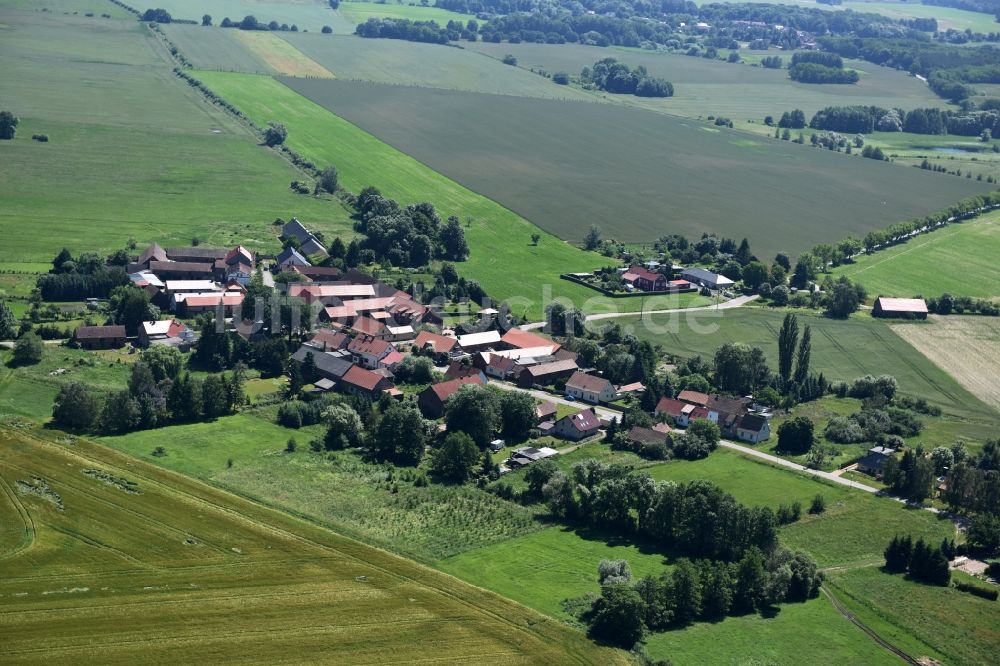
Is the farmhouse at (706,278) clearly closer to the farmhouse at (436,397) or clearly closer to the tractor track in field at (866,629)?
the farmhouse at (436,397)

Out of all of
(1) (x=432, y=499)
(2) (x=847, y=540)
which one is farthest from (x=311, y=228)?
(2) (x=847, y=540)

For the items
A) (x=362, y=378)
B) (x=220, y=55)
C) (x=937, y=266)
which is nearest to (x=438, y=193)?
(x=937, y=266)

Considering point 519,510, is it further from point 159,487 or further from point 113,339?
point 113,339

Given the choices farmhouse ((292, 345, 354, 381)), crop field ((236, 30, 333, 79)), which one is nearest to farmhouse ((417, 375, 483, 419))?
farmhouse ((292, 345, 354, 381))

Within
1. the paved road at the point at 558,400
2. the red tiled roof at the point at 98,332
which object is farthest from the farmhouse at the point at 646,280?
the red tiled roof at the point at 98,332

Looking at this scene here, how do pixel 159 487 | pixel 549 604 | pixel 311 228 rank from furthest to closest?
pixel 311 228
pixel 159 487
pixel 549 604

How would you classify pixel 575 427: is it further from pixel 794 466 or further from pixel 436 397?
pixel 794 466
